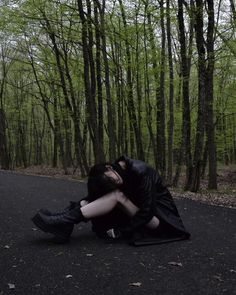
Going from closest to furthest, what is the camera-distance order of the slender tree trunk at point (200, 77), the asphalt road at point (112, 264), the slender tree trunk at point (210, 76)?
1. the asphalt road at point (112, 264)
2. the slender tree trunk at point (200, 77)
3. the slender tree trunk at point (210, 76)

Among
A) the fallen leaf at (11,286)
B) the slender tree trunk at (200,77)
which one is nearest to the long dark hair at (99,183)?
the fallen leaf at (11,286)

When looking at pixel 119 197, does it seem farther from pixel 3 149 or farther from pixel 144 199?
pixel 3 149

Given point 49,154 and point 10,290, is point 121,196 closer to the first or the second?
point 10,290

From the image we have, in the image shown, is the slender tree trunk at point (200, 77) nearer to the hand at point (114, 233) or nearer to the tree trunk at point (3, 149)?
the hand at point (114, 233)

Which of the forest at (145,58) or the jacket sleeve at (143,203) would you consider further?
the forest at (145,58)

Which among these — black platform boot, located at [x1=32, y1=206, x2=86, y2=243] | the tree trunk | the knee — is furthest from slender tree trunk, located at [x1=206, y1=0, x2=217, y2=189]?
the tree trunk

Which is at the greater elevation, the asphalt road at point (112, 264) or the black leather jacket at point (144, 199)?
the black leather jacket at point (144, 199)

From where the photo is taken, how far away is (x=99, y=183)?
4.23 metres

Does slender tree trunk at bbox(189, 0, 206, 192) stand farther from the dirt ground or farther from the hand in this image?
the hand

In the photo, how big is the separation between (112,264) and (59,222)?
83 cm

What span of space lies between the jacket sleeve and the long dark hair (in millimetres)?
280

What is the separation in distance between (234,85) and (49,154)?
30.8m

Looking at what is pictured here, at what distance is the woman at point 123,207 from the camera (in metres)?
4.18

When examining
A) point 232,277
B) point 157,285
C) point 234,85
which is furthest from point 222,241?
point 234,85
